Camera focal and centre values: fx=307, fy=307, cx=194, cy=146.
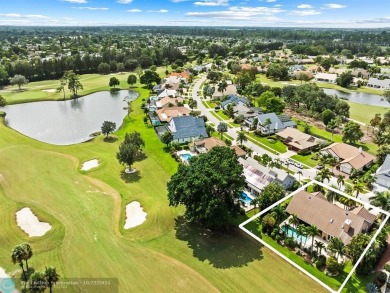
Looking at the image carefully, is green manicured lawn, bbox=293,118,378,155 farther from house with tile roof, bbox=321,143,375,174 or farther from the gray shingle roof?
the gray shingle roof

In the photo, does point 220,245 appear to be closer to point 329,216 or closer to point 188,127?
point 329,216

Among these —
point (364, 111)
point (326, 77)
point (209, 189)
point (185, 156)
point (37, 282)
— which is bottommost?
point (185, 156)

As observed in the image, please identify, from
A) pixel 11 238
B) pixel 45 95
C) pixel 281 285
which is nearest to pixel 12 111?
pixel 45 95

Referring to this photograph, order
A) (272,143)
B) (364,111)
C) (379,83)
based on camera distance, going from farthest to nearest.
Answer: (379,83) < (364,111) < (272,143)

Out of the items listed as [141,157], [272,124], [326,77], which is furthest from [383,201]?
[326,77]

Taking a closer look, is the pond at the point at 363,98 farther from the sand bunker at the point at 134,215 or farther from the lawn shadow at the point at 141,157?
the sand bunker at the point at 134,215

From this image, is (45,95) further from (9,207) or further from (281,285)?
(281,285)

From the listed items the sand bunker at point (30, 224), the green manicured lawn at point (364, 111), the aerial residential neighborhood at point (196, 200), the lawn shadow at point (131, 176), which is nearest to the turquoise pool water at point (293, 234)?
the aerial residential neighborhood at point (196, 200)

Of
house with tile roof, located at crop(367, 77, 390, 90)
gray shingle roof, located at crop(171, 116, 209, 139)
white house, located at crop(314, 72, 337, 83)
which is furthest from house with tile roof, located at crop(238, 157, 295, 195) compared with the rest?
white house, located at crop(314, 72, 337, 83)
